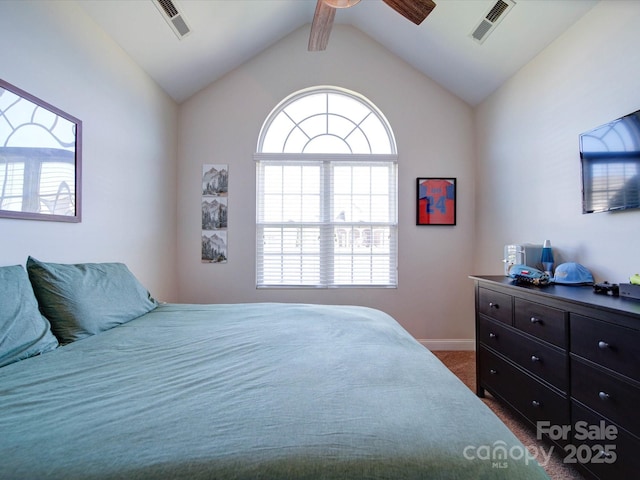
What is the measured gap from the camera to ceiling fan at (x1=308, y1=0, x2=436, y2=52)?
1756mm

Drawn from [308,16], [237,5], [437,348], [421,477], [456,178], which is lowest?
[437,348]

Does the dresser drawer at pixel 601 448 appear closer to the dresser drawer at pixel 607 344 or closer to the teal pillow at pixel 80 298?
the dresser drawer at pixel 607 344

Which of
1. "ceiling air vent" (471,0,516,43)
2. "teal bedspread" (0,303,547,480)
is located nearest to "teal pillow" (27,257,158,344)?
"teal bedspread" (0,303,547,480)

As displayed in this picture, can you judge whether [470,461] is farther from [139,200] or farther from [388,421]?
→ [139,200]

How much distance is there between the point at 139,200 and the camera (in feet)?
8.42

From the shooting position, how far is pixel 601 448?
130 cm

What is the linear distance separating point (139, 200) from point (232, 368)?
2147mm

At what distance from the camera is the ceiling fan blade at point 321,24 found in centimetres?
191

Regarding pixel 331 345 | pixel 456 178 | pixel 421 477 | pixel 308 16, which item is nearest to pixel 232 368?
pixel 331 345

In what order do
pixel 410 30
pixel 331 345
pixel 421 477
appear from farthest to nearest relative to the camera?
pixel 410 30 < pixel 331 345 < pixel 421 477

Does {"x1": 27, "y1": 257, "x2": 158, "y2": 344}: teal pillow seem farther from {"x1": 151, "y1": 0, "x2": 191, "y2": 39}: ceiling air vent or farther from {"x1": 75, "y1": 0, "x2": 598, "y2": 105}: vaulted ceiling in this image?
{"x1": 151, "y1": 0, "x2": 191, "y2": 39}: ceiling air vent

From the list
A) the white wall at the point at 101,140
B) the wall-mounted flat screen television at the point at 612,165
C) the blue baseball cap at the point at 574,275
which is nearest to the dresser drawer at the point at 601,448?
the blue baseball cap at the point at 574,275

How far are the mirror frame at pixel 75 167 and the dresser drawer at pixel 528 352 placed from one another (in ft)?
9.49

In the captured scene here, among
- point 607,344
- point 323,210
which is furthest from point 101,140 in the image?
point 607,344
